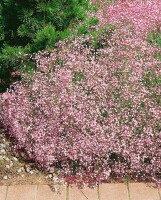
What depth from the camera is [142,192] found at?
523 centimetres

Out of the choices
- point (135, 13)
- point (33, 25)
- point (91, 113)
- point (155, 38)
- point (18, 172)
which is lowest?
point (18, 172)

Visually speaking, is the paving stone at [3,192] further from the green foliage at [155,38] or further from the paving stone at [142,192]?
the green foliage at [155,38]

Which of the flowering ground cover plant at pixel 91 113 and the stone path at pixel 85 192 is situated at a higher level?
the flowering ground cover plant at pixel 91 113

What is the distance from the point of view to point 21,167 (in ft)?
18.5

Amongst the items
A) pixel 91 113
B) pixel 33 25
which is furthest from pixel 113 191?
pixel 33 25

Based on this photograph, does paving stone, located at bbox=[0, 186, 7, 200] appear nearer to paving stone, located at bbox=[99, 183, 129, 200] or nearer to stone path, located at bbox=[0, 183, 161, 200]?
stone path, located at bbox=[0, 183, 161, 200]

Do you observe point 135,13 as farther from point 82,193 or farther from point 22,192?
point 22,192

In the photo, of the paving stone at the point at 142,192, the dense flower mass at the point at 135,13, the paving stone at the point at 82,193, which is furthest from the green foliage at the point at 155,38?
the paving stone at the point at 82,193

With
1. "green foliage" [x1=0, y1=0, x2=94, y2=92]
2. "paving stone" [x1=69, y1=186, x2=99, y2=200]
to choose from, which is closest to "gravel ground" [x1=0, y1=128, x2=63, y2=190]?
"paving stone" [x1=69, y1=186, x2=99, y2=200]

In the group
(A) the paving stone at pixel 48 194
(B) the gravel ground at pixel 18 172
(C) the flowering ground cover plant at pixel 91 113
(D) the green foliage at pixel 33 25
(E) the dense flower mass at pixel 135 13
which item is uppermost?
(E) the dense flower mass at pixel 135 13

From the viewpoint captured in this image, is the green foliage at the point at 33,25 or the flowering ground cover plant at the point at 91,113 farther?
the green foliage at the point at 33,25

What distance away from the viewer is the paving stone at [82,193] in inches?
203

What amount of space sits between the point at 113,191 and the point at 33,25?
A: 2899 millimetres

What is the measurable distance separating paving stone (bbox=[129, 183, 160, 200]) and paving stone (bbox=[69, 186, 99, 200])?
461 mm
